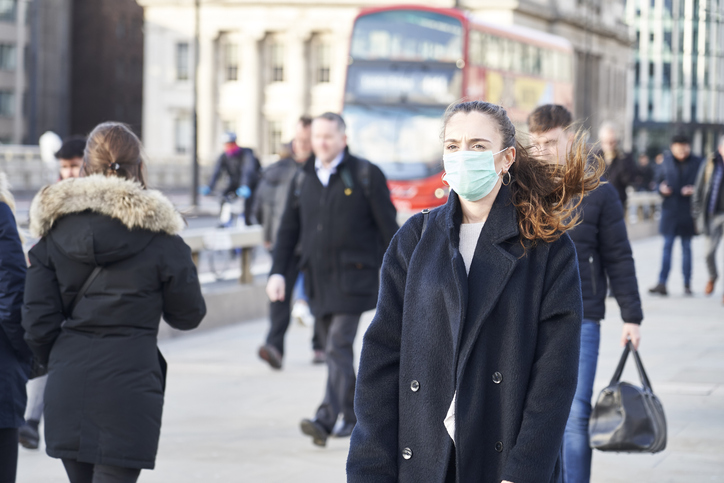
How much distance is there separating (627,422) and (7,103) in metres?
70.0

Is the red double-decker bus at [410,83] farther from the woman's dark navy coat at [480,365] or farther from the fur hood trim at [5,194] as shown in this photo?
the woman's dark navy coat at [480,365]

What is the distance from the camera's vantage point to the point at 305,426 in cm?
630

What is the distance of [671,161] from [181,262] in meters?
11.2

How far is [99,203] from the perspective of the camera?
3924 mm

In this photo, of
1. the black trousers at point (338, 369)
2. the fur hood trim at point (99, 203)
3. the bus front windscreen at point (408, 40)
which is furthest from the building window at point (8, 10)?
the fur hood trim at point (99, 203)

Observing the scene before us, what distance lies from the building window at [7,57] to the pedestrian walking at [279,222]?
2470 inches

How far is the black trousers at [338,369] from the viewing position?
636cm

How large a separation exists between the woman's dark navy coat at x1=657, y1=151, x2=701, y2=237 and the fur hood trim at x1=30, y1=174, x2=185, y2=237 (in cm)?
1093

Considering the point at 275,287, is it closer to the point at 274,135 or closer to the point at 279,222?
the point at 279,222

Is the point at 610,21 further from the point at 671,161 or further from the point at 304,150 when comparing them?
the point at 304,150

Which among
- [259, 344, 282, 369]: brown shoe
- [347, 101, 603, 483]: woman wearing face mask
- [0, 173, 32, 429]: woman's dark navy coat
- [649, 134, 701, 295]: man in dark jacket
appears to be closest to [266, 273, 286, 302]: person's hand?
[259, 344, 282, 369]: brown shoe

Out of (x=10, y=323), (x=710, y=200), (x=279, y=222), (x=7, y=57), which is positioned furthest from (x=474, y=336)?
(x=7, y=57)

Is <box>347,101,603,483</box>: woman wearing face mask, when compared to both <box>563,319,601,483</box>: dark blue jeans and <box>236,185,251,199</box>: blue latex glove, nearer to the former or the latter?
<box>563,319,601,483</box>: dark blue jeans

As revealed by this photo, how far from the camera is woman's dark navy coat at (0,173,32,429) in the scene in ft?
13.8
